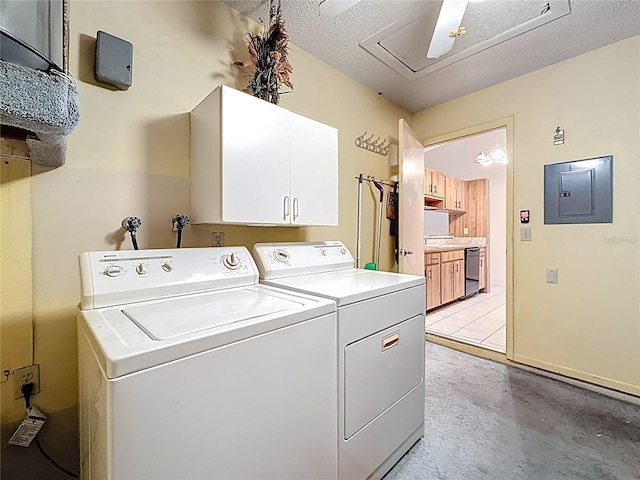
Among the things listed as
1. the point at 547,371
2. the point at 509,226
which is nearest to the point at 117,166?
the point at 509,226

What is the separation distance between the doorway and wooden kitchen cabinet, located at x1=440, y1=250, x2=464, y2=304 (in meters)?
0.19

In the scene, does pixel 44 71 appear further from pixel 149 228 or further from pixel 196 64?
pixel 196 64

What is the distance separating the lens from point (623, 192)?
6.84 feet

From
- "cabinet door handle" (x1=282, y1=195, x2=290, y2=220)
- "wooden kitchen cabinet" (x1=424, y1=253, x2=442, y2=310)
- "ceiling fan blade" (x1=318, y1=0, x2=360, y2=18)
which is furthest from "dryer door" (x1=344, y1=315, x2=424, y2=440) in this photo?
"wooden kitchen cabinet" (x1=424, y1=253, x2=442, y2=310)

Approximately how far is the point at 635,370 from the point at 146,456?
2.93 meters

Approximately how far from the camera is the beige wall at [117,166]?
1258mm

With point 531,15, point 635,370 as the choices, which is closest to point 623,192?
point 635,370

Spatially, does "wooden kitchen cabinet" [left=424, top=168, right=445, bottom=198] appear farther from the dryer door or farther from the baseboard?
the dryer door

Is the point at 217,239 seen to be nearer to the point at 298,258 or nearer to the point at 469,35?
the point at 298,258

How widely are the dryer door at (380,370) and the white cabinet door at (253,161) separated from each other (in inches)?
31.8

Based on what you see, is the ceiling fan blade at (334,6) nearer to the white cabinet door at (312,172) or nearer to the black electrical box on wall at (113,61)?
the white cabinet door at (312,172)

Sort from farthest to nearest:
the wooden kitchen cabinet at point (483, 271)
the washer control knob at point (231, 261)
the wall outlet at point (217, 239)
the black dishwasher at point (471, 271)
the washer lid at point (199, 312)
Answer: the wooden kitchen cabinet at point (483, 271), the black dishwasher at point (471, 271), the wall outlet at point (217, 239), the washer control knob at point (231, 261), the washer lid at point (199, 312)

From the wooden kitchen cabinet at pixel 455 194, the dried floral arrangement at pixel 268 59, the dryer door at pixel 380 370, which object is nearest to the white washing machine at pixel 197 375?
the dryer door at pixel 380 370

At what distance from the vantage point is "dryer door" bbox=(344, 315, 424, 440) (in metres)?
1.22
